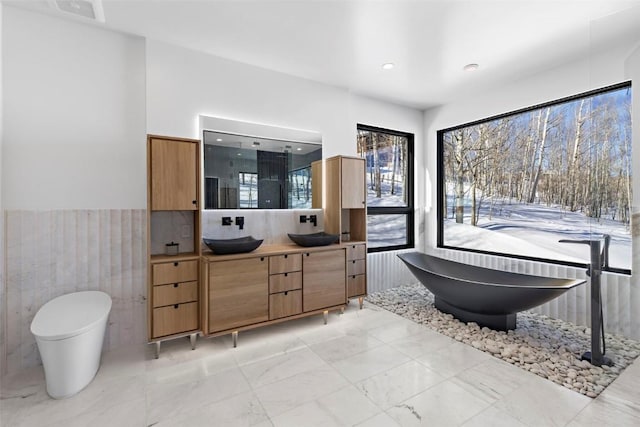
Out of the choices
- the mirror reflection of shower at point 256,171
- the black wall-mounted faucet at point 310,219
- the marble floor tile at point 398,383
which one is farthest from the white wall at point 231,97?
the marble floor tile at point 398,383

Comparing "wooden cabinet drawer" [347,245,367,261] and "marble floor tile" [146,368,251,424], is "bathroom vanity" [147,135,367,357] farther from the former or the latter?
"marble floor tile" [146,368,251,424]

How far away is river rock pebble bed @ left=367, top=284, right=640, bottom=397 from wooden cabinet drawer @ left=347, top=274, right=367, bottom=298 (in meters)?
0.40

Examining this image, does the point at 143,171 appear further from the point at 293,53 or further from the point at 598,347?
the point at 598,347

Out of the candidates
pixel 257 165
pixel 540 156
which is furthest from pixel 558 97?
pixel 257 165

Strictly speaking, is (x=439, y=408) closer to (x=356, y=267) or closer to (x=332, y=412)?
(x=332, y=412)

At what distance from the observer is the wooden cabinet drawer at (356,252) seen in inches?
142

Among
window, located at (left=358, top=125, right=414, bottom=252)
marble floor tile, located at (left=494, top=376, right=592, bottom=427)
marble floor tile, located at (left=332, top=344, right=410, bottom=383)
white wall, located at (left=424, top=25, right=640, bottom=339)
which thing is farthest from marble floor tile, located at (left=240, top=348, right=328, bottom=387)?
white wall, located at (left=424, top=25, right=640, bottom=339)

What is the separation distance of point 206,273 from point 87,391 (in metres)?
→ 1.09

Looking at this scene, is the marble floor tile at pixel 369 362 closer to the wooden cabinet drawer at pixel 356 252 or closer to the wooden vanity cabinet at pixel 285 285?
the wooden vanity cabinet at pixel 285 285

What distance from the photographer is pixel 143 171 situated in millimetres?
2797

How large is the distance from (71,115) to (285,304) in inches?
100

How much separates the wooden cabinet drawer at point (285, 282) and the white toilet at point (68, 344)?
136cm

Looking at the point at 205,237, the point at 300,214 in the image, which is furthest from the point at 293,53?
the point at 205,237

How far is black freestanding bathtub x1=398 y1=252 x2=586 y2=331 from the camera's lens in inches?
105
